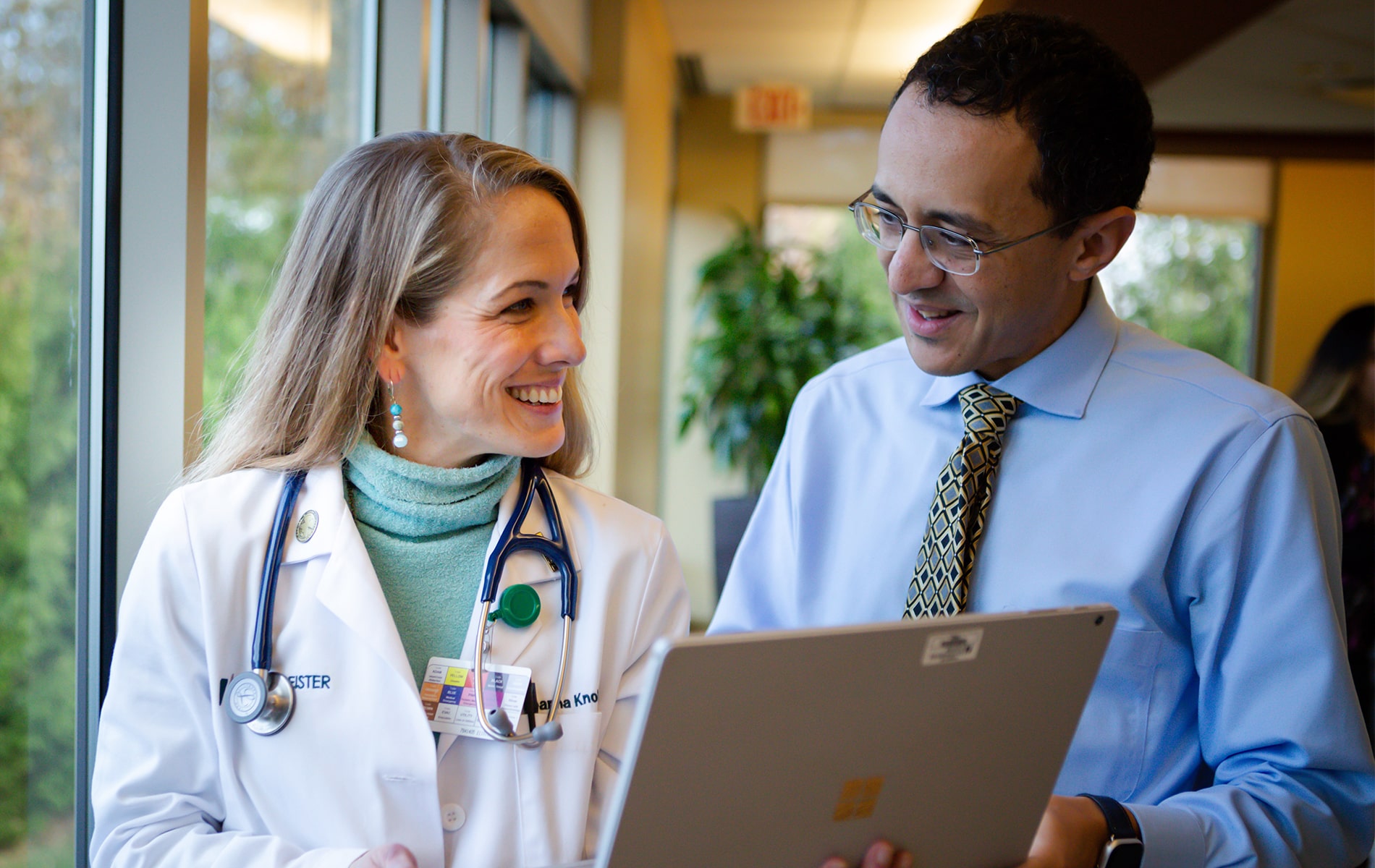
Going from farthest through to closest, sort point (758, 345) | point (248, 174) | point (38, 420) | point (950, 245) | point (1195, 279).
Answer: point (1195, 279) < point (758, 345) < point (248, 174) < point (38, 420) < point (950, 245)

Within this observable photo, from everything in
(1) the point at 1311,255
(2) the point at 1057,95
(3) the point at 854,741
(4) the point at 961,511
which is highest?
(1) the point at 1311,255

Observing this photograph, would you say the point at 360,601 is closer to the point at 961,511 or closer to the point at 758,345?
the point at 961,511

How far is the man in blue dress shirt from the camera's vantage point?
1224mm

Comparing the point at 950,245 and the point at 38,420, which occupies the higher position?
the point at 950,245

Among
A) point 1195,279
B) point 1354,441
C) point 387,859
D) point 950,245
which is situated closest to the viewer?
point 387,859

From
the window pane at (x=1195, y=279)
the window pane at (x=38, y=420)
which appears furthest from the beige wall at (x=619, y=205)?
the window pane at (x=1195, y=279)

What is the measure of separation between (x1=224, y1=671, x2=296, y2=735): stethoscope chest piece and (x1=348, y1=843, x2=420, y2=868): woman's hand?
0.59 ft

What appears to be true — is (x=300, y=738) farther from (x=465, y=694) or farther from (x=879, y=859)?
(x=879, y=859)

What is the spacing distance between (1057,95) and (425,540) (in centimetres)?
98

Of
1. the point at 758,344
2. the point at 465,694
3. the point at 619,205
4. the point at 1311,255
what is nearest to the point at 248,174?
the point at 465,694

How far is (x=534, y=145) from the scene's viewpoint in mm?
4621

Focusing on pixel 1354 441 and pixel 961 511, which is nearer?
pixel 961 511

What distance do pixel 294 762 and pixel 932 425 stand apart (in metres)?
0.96

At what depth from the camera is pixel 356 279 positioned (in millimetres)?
1353
